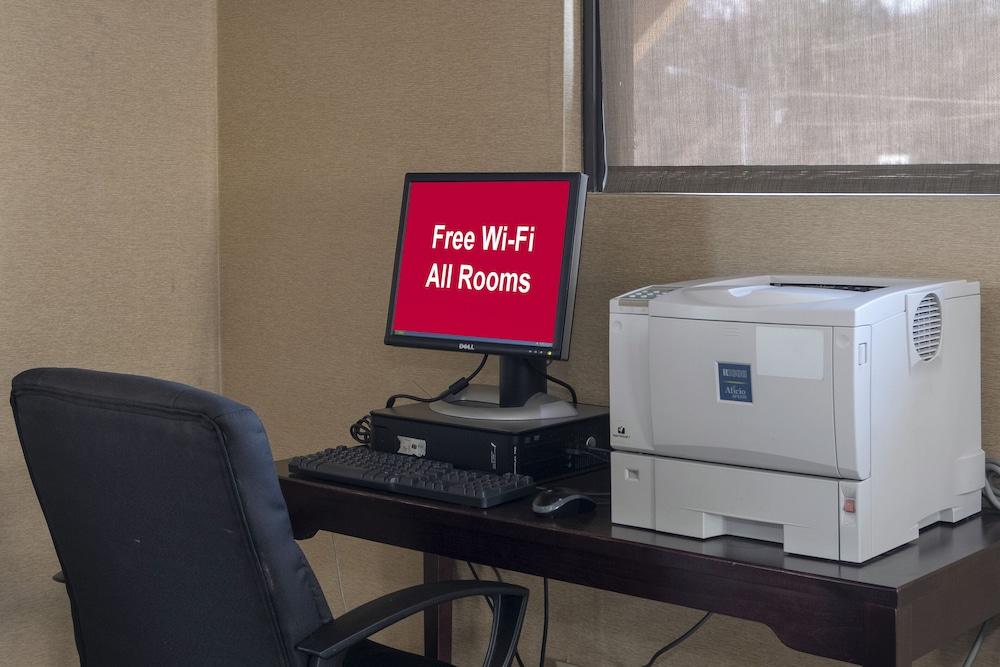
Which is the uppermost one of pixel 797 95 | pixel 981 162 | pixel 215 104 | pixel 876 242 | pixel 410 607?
pixel 215 104

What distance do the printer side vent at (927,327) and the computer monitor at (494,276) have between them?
24.6 inches

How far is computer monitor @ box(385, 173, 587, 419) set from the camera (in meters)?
2.04

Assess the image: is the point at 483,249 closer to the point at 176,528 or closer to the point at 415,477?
the point at 415,477

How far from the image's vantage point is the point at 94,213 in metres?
2.78

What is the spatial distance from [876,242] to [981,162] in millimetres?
221

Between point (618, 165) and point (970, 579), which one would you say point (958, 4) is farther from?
point (970, 579)

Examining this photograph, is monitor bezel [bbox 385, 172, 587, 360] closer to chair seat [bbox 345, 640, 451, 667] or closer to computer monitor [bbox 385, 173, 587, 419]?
computer monitor [bbox 385, 173, 587, 419]

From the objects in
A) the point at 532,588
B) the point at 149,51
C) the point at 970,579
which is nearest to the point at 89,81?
the point at 149,51

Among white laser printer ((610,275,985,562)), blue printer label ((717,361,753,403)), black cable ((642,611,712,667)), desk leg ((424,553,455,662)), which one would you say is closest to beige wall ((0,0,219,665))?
desk leg ((424,553,455,662))

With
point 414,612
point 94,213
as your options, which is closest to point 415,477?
point 414,612

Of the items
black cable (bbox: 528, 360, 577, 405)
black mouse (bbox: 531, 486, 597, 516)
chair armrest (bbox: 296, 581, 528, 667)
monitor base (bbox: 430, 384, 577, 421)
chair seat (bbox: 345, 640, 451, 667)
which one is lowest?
chair seat (bbox: 345, 640, 451, 667)

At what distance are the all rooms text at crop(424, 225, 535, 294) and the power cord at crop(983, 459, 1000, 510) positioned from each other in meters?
0.85

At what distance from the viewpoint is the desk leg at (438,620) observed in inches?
101

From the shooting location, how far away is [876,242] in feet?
6.44
